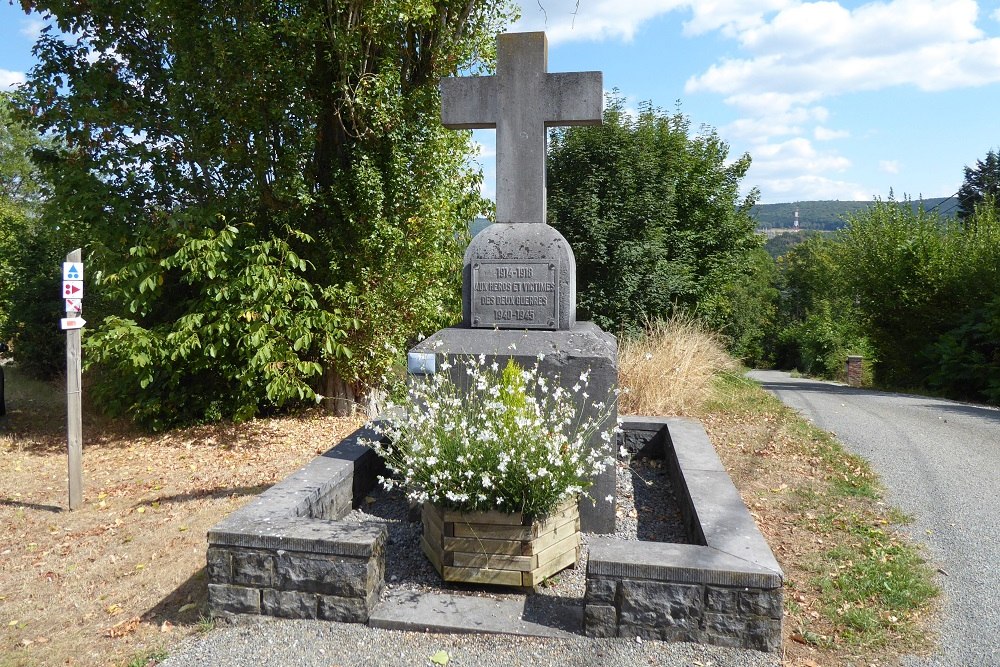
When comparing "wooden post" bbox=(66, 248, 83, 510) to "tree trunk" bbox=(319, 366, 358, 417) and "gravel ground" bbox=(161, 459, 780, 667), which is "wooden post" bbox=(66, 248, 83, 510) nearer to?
"tree trunk" bbox=(319, 366, 358, 417)

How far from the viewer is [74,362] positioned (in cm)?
577

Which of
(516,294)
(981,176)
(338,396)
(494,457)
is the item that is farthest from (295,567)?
(981,176)

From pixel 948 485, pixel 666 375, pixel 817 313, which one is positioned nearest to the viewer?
pixel 948 485

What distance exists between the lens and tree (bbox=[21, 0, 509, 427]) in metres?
7.12

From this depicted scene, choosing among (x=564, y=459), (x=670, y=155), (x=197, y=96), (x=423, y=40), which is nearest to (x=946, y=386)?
(x=670, y=155)

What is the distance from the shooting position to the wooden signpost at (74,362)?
5.62m

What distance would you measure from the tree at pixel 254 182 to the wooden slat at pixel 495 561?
4477mm

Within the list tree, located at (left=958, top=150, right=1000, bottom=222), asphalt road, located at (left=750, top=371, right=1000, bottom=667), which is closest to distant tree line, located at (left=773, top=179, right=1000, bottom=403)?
asphalt road, located at (left=750, top=371, right=1000, bottom=667)

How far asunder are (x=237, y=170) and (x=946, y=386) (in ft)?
42.4

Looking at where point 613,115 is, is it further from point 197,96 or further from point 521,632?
point 521,632

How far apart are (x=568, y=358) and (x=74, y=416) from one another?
4340 mm

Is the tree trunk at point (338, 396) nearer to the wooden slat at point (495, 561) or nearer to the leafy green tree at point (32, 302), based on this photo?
the wooden slat at point (495, 561)

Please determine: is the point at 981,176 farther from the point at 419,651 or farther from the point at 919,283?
the point at 419,651

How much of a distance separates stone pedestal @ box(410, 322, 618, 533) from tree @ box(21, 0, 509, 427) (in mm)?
3585
